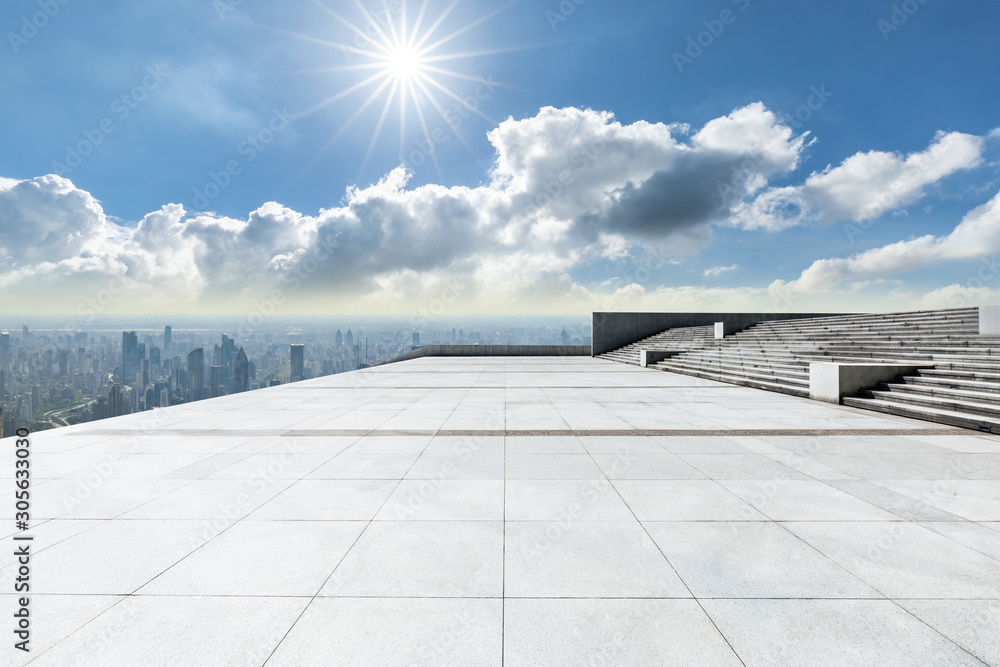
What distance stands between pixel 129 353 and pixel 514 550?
40115mm

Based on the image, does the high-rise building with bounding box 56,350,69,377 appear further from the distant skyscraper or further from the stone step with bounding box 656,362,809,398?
the stone step with bounding box 656,362,809,398

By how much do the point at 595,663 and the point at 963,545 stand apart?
3.84 m

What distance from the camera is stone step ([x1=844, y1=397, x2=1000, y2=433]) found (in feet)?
24.8

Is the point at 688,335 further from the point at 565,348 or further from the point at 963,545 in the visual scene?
the point at 963,545

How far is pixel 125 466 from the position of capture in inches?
229

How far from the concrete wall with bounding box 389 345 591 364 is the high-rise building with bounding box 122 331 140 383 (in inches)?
842

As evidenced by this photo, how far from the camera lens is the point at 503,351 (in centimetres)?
3400

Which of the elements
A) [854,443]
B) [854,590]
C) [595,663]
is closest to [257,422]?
[595,663]

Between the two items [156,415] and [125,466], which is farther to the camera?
[156,415]

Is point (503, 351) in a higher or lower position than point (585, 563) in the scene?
higher

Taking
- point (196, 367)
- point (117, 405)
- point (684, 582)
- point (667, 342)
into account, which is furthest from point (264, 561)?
point (196, 367)

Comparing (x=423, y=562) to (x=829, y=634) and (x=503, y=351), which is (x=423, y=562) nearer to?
(x=829, y=634)

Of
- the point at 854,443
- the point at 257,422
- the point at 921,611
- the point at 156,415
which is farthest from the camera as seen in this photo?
the point at 156,415

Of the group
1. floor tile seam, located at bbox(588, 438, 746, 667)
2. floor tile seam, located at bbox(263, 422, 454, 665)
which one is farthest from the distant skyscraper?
floor tile seam, located at bbox(588, 438, 746, 667)
